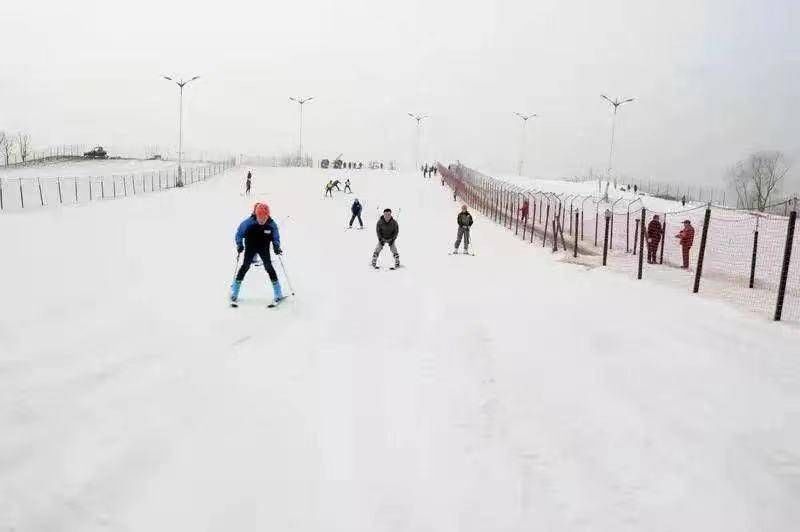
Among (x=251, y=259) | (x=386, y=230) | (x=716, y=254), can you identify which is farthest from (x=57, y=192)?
(x=716, y=254)

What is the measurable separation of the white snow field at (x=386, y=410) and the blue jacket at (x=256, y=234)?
45.0 inches

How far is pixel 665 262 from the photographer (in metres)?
20.0

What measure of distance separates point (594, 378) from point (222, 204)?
31234 mm

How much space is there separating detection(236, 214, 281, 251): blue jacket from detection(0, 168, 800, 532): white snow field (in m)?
1.14

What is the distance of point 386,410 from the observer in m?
6.20

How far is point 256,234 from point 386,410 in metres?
5.38

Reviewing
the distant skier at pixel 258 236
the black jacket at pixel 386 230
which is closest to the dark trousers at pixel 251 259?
the distant skier at pixel 258 236

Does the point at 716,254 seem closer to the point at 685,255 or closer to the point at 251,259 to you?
the point at 685,255

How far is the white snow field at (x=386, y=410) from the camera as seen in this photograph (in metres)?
4.54

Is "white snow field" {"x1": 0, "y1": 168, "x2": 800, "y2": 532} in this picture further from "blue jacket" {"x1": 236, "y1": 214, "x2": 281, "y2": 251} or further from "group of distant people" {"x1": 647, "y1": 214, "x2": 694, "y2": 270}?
"group of distant people" {"x1": 647, "y1": 214, "x2": 694, "y2": 270}

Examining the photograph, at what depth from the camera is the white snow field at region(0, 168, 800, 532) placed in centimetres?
454

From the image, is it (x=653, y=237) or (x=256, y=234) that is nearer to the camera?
(x=256, y=234)

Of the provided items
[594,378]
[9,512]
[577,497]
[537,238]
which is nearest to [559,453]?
[577,497]

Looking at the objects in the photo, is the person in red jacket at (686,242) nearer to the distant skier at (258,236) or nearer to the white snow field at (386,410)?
the white snow field at (386,410)
